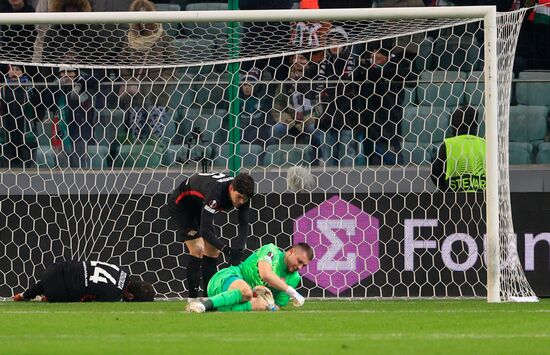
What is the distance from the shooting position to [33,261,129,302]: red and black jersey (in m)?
13.3

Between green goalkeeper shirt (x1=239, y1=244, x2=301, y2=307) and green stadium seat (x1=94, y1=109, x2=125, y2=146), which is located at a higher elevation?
green stadium seat (x1=94, y1=109, x2=125, y2=146)

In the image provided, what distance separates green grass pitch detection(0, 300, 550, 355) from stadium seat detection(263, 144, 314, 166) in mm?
2513

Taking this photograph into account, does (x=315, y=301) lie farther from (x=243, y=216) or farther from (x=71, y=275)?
(x=71, y=275)

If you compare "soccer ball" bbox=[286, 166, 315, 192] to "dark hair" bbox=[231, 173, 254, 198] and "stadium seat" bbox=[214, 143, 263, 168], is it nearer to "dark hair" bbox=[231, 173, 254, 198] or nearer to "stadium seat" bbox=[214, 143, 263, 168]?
"stadium seat" bbox=[214, 143, 263, 168]

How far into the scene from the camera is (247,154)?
14727mm

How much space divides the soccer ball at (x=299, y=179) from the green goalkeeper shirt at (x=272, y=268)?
2.43 m

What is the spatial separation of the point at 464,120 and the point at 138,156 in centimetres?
354

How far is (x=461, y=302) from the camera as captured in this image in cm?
1310

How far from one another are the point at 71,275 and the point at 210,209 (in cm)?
175

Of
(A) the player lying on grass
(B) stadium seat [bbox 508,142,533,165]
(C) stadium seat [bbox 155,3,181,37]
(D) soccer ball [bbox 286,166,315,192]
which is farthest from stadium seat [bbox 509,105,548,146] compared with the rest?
(A) the player lying on grass

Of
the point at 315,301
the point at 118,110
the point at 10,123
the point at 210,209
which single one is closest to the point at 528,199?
the point at 315,301

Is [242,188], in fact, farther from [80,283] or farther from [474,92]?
[474,92]

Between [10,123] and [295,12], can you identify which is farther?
[10,123]

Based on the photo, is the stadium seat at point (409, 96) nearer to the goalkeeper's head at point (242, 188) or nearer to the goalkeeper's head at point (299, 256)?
the goalkeeper's head at point (242, 188)
